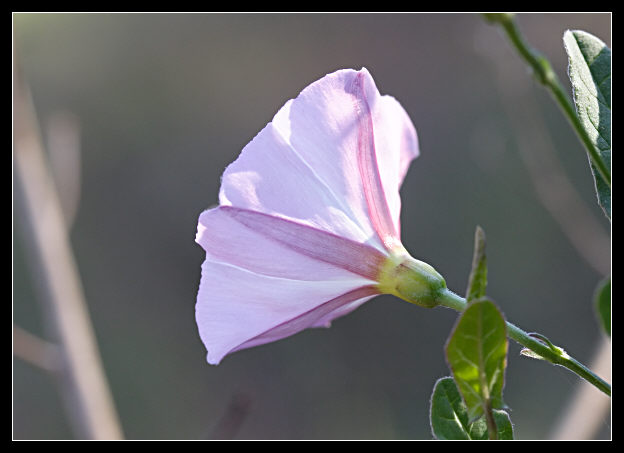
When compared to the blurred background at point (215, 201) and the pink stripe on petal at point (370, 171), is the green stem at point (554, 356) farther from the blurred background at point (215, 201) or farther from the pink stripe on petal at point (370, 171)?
the blurred background at point (215, 201)

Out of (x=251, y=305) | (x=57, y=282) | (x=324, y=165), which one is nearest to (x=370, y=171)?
(x=324, y=165)

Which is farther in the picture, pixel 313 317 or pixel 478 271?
pixel 313 317

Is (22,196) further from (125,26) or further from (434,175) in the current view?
(125,26)

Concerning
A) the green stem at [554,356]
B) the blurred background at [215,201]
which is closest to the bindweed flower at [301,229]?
the green stem at [554,356]

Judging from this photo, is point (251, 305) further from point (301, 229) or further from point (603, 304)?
point (603, 304)

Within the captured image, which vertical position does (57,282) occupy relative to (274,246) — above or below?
below

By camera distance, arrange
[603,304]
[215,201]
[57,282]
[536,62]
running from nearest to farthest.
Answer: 1. [536,62]
2. [603,304]
3. [57,282]
4. [215,201]
